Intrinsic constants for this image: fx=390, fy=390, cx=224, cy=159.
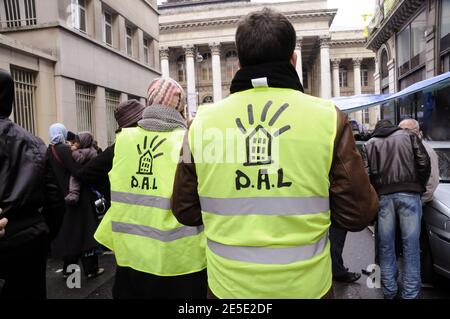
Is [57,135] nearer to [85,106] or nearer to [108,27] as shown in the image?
[85,106]

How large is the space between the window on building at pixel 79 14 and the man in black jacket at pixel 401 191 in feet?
33.7

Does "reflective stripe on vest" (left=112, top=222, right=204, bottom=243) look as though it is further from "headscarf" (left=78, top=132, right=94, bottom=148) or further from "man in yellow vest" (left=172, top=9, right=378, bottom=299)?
"headscarf" (left=78, top=132, right=94, bottom=148)

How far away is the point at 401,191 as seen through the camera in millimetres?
4121

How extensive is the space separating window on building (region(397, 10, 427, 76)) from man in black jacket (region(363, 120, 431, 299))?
14.5 meters

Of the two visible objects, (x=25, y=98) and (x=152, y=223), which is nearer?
(x=152, y=223)

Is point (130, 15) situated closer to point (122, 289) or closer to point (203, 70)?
point (122, 289)

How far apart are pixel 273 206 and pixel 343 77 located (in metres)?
63.4

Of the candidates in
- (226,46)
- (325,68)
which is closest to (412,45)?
(325,68)

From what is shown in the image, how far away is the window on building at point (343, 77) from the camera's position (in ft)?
199

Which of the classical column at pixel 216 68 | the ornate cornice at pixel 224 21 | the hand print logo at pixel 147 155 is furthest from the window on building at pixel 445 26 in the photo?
the classical column at pixel 216 68

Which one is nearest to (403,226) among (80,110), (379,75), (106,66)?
(80,110)

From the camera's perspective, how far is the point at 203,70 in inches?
2172

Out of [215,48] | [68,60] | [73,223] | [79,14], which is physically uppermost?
[215,48]

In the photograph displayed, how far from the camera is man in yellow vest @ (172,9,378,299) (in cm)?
161
